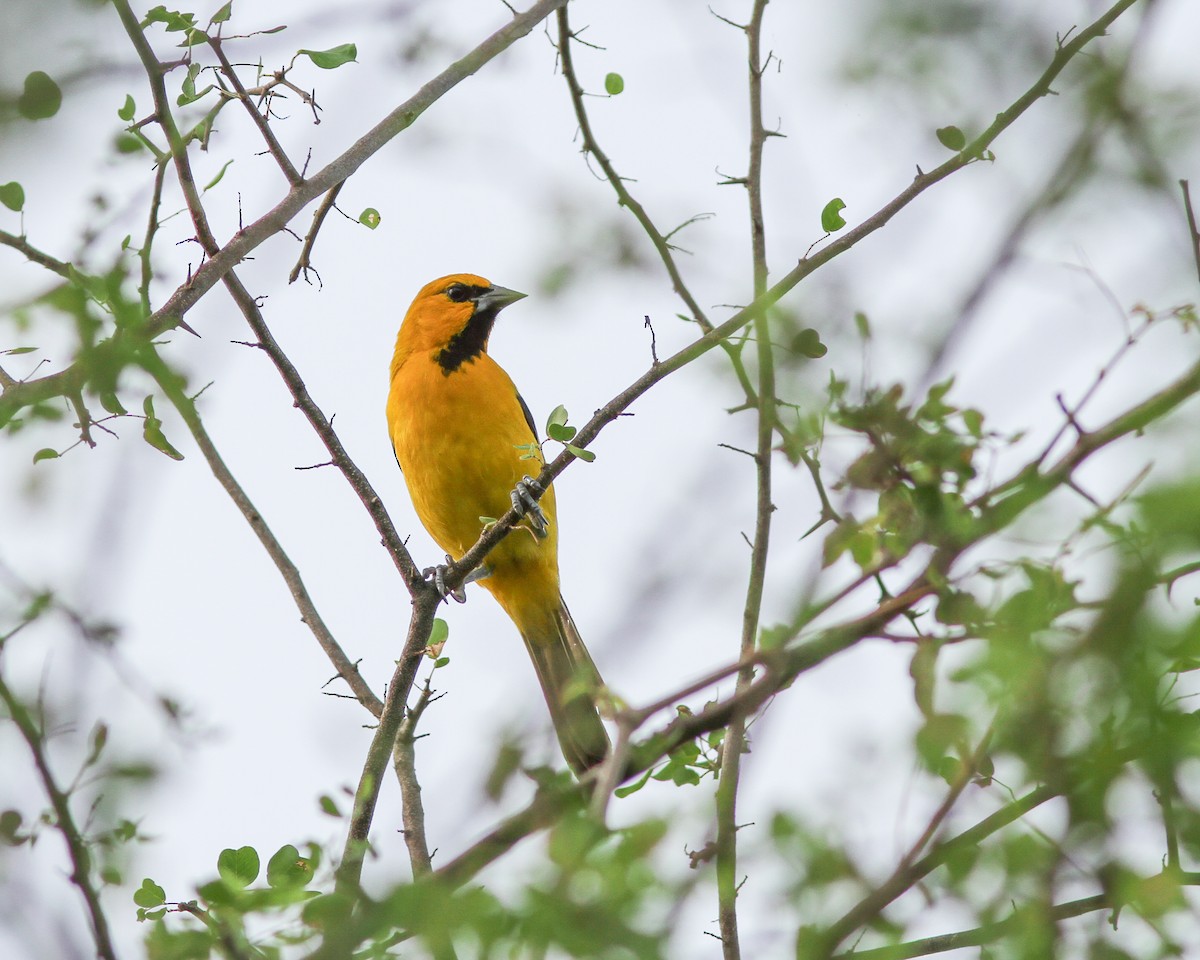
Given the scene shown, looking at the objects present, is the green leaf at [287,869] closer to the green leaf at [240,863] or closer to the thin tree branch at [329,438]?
the green leaf at [240,863]

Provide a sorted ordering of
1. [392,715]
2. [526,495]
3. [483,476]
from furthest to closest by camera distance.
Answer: [483,476], [526,495], [392,715]

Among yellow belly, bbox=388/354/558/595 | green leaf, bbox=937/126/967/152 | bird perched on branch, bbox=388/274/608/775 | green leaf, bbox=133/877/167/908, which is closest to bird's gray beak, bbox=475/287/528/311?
bird perched on branch, bbox=388/274/608/775

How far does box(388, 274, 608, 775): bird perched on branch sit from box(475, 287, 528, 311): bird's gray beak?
1.00 ft

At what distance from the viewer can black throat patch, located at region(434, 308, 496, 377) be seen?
6.32 meters

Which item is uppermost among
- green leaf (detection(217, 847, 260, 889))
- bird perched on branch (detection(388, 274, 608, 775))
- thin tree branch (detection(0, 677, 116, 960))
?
bird perched on branch (detection(388, 274, 608, 775))

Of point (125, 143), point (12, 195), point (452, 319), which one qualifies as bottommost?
point (12, 195)

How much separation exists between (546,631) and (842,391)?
4.11 metres

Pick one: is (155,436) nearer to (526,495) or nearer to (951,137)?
(526,495)

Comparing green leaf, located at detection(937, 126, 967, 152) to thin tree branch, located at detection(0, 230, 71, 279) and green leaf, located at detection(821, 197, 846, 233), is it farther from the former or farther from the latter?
thin tree branch, located at detection(0, 230, 71, 279)

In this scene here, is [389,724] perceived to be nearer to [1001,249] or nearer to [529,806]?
[529,806]

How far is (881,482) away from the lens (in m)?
2.15

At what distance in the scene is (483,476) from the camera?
5.75 m

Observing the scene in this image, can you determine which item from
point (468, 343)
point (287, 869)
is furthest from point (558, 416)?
point (468, 343)

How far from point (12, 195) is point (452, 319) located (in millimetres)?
3574
